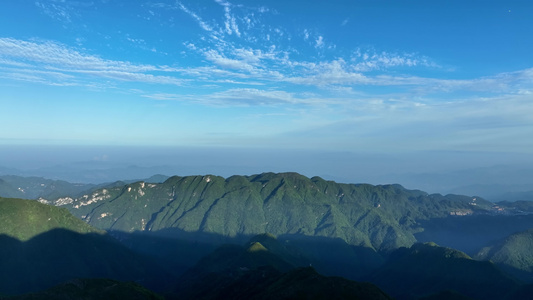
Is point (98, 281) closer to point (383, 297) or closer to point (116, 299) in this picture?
point (116, 299)

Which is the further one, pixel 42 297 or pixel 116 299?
pixel 116 299

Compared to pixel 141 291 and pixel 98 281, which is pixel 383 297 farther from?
pixel 98 281

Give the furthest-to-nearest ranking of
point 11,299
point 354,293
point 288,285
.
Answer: point 288,285
point 354,293
point 11,299

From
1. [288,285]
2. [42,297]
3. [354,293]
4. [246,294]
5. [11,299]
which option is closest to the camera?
[11,299]

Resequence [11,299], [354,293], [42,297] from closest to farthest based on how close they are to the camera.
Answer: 1. [11,299]
2. [42,297]
3. [354,293]

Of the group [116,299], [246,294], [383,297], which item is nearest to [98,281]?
[116,299]

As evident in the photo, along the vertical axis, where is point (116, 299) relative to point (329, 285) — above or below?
below

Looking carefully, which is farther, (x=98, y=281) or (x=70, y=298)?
(x=98, y=281)

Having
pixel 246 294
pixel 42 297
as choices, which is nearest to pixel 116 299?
pixel 42 297

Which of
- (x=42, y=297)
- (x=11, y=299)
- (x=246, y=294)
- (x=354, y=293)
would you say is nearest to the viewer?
(x=11, y=299)
